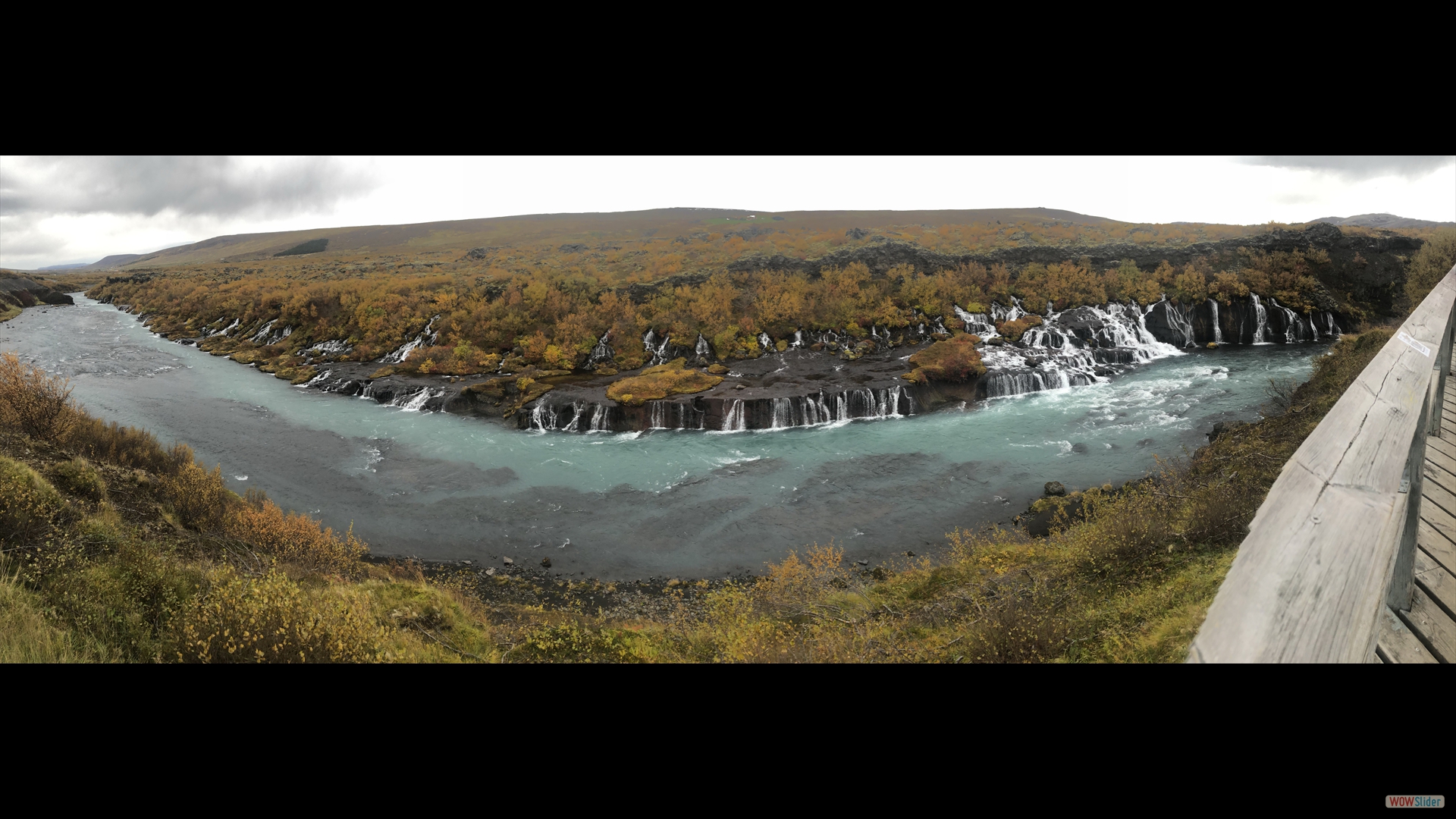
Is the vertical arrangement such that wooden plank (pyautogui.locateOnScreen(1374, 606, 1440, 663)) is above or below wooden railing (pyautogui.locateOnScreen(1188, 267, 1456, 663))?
below

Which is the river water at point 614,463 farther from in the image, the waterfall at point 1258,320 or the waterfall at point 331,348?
the waterfall at point 1258,320

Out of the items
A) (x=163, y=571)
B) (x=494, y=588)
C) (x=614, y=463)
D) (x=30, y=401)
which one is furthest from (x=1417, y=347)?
(x=614, y=463)

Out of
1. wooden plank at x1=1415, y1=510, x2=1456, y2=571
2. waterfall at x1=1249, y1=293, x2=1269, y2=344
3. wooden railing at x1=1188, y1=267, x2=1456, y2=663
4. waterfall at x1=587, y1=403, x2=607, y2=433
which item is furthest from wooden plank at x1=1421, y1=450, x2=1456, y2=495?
waterfall at x1=1249, y1=293, x2=1269, y2=344

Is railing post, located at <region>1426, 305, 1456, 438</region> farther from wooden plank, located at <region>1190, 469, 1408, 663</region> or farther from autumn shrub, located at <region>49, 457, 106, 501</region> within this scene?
autumn shrub, located at <region>49, 457, 106, 501</region>

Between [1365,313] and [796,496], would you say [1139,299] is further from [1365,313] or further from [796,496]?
[796,496]

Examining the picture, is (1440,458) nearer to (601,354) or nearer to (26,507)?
(26,507)

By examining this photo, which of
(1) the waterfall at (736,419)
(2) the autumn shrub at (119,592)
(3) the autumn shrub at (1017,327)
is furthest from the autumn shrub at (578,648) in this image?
(3) the autumn shrub at (1017,327)

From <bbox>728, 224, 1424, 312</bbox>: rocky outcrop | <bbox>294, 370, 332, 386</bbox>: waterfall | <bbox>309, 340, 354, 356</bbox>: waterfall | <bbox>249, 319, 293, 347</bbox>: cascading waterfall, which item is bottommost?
<bbox>294, 370, 332, 386</bbox>: waterfall
